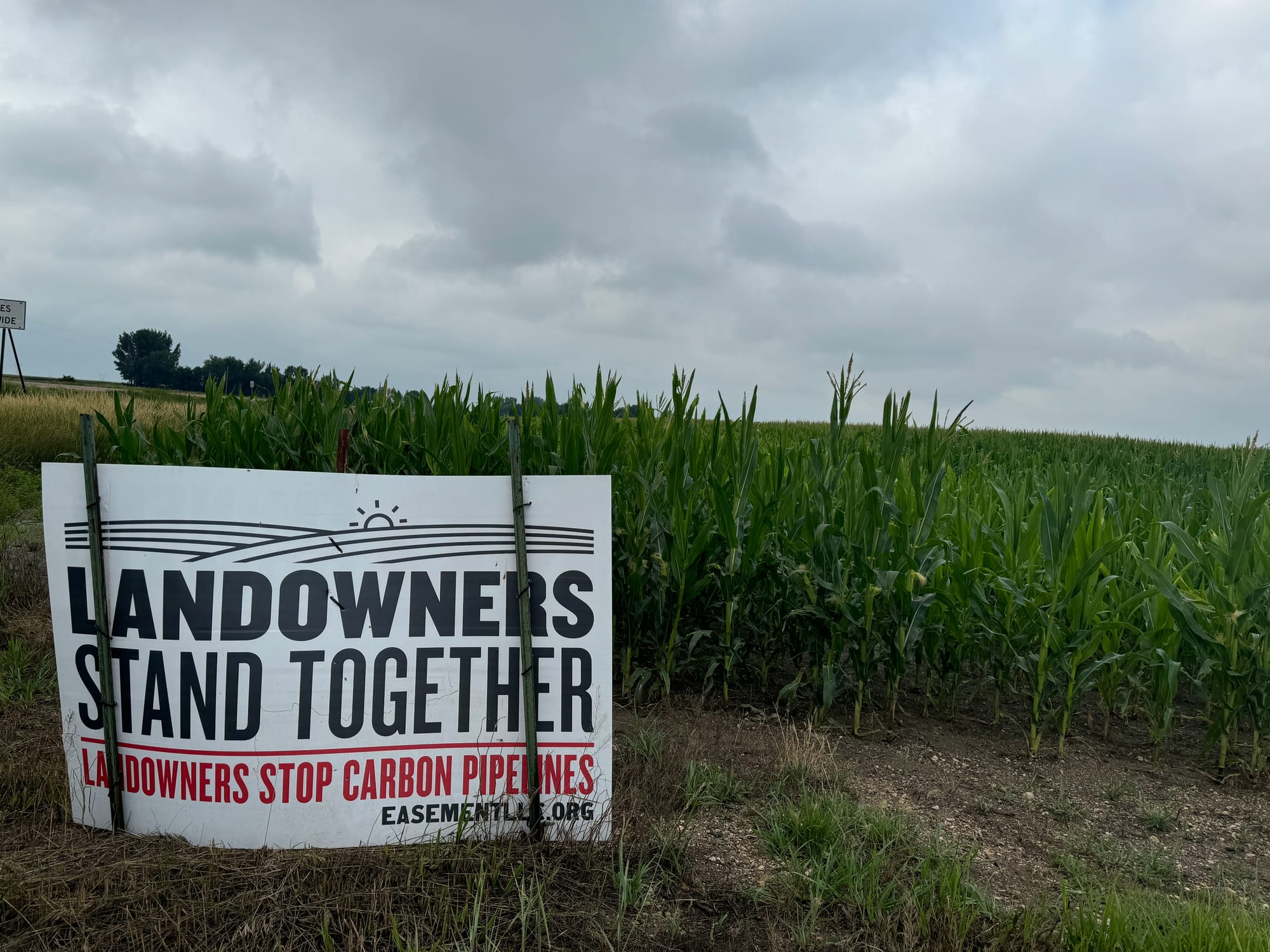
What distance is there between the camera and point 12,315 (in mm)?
24859

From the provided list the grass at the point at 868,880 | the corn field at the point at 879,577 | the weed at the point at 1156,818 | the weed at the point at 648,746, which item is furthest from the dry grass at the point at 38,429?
the weed at the point at 1156,818

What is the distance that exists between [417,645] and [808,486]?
267 cm

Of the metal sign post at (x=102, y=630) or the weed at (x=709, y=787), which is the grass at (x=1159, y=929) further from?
the metal sign post at (x=102, y=630)

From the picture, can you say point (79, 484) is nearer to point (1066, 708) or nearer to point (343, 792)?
point (343, 792)

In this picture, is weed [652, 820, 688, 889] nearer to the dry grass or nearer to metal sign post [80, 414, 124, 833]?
metal sign post [80, 414, 124, 833]

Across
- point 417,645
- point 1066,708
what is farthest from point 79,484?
point 1066,708

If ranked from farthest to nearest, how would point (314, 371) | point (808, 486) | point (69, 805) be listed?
1. point (314, 371)
2. point (808, 486)
3. point (69, 805)

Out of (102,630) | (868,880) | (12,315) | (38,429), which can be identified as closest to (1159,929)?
(868,880)

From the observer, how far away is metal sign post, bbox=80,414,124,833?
3277mm

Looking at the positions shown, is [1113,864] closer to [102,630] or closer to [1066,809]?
[1066,809]

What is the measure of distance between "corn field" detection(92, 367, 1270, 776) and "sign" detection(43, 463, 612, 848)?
1.44 m

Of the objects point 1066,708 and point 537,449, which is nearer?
point 1066,708

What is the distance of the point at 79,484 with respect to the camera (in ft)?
11.0

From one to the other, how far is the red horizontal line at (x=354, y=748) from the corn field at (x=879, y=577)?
1.50 metres
